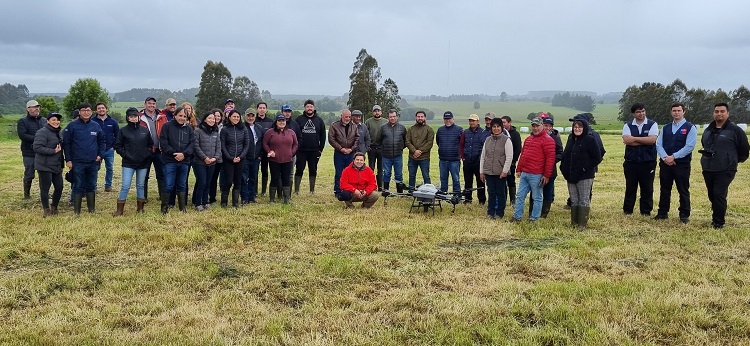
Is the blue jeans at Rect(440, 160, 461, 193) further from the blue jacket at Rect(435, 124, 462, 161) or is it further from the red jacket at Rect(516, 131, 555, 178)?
the red jacket at Rect(516, 131, 555, 178)

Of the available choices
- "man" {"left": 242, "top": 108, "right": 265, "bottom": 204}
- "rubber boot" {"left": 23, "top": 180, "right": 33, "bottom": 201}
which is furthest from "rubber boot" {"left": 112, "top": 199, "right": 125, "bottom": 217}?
"rubber boot" {"left": 23, "top": 180, "right": 33, "bottom": 201}

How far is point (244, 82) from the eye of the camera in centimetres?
8344

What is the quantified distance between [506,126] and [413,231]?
3623mm

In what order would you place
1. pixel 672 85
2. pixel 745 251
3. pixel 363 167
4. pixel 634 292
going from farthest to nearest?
pixel 672 85, pixel 363 167, pixel 745 251, pixel 634 292

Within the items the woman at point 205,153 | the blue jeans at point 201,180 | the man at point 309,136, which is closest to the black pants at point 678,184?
the man at point 309,136

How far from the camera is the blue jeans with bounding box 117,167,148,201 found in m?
8.61

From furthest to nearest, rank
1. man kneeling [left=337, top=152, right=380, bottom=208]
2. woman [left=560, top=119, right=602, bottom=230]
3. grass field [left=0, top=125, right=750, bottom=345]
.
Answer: man kneeling [left=337, top=152, right=380, bottom=208] → woman [left=560, top=119, right=602, bottom=230] → grass field [left=0, top=125, right=750, bottom=345]

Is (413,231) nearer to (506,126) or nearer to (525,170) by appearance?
(525,170)

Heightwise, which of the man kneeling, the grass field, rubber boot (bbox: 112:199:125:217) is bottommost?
the grass field

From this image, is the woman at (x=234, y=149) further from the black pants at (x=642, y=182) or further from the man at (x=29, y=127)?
the black pants at (x=642, y=182)

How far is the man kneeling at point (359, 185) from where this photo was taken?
971 cm

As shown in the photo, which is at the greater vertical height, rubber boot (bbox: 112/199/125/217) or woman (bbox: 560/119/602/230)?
woman (bbox: 560/119/602/230)

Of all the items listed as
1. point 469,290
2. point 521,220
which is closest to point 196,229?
point 469,290

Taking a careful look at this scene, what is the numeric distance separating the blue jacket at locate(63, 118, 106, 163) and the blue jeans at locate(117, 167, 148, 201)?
23.4 inches
